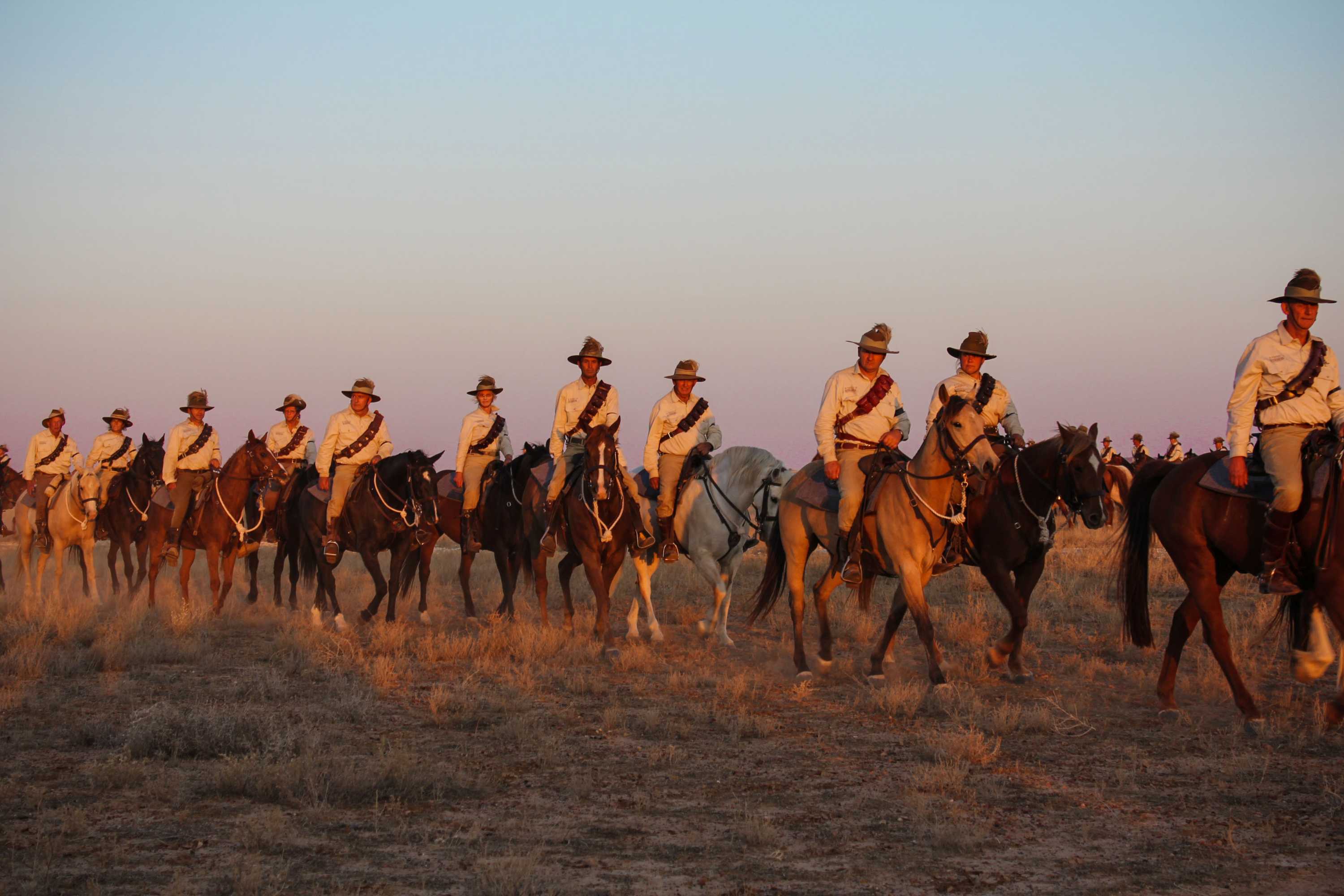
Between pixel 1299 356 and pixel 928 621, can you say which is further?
pixel 928 621

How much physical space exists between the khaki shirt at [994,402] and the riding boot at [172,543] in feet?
37.6

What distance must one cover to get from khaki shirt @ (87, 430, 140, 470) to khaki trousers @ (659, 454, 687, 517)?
1056 cm

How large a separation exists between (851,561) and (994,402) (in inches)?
92.2

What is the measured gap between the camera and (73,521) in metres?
19.5

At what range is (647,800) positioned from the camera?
718 centimetres

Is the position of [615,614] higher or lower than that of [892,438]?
lower

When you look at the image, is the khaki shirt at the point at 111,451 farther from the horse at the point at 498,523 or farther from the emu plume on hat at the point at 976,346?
the emu plume on hat at the point at 976,346

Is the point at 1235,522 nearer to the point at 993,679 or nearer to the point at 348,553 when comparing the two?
the point at 993,679

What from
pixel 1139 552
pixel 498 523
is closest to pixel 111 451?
pixel 498 523

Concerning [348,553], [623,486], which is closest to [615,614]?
[623,486]

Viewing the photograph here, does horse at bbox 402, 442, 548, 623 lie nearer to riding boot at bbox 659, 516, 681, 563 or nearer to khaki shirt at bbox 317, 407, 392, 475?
khaki shirt at bbox 317, 407, 392, 475

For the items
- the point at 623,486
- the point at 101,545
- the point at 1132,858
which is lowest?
the point at 101,545

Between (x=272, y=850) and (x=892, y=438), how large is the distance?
6936mm

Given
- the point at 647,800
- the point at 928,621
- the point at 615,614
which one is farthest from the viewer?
the point at 615,614
